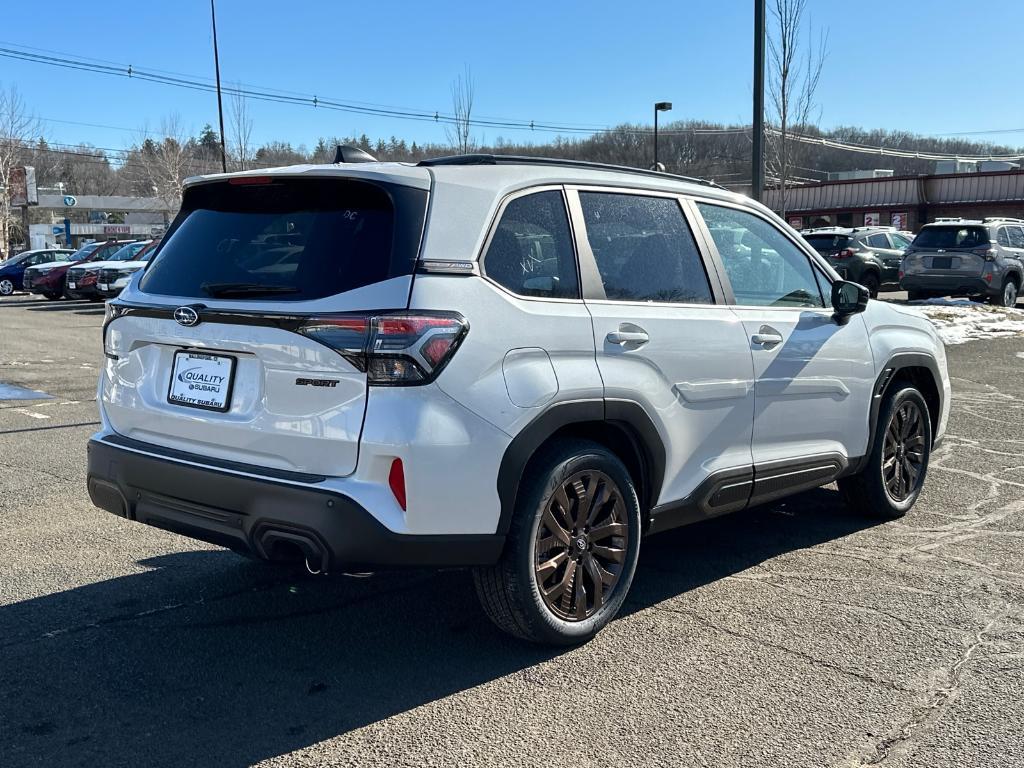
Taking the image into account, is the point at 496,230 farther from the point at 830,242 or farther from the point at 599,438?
the point at 830,242

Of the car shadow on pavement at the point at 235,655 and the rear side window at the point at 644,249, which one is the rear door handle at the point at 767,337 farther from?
the car shadow on pavement at the point at 235,655

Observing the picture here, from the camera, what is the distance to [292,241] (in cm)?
359

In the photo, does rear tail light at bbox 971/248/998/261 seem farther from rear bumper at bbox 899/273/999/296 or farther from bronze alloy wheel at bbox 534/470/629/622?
bronze alloy wheel at bbox 534/470/629/622

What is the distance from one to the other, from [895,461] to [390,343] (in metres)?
3.72

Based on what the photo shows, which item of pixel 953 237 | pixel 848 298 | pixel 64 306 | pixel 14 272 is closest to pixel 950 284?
pixel 953 237

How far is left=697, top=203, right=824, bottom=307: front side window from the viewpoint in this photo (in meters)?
4.77

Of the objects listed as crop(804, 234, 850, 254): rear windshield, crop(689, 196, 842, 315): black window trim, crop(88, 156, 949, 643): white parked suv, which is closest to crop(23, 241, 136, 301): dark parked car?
crop(804, 234, 850, 254): rear windshield

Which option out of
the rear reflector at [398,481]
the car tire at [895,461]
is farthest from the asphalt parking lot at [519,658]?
the rear reflector at [398,481]

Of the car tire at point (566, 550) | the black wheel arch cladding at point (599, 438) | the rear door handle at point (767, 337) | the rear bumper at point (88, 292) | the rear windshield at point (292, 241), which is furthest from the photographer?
the rear bumper at point (88, 292)

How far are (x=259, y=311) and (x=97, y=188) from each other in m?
110

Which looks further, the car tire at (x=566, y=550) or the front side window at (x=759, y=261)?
the front side window at (x=759, y=261)

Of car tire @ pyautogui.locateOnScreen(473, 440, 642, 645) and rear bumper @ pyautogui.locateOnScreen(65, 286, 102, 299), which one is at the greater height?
rear bumper @ pyautogui.locateOnScreen(65, 286, 102, 299)

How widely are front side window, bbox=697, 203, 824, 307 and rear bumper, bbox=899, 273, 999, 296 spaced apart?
55.6 feet

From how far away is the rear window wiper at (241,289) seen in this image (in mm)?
3485
